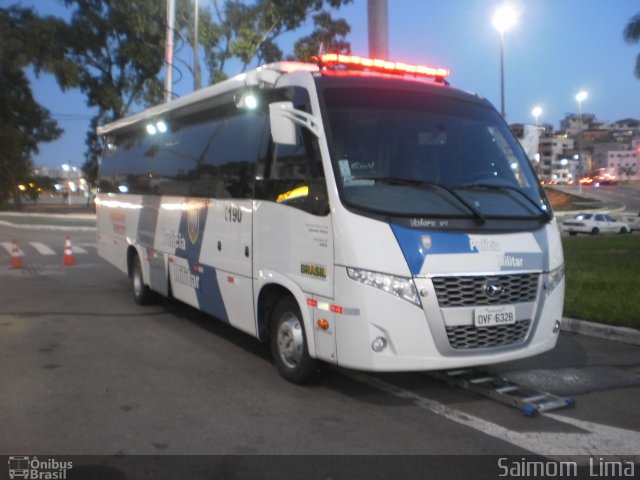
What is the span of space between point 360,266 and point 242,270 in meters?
2.04

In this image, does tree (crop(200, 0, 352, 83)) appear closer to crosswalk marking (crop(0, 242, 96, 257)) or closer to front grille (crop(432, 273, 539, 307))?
crosswalk marking (crop(0, 242, 96, 257))

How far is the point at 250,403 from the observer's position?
18.2ft

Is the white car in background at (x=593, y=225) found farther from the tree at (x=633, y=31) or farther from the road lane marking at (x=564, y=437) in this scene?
the road lane marking at (x=564, y=437)

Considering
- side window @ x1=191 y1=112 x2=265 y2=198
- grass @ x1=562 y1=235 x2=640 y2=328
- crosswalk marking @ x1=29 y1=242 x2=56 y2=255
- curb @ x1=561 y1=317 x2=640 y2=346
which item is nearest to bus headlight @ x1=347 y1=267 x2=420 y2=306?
side window @ x1=191 y1=112 x2=265 y2=198

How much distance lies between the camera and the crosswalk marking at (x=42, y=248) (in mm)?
19456

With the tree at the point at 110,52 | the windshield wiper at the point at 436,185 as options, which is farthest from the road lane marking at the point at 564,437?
the tree at the point at 110,52

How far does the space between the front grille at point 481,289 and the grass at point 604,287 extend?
3339 mm

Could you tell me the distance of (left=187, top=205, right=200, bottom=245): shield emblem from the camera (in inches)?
314

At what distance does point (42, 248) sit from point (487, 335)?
18.7 m

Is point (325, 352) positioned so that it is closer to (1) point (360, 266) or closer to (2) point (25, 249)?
(1) point (360, 266)

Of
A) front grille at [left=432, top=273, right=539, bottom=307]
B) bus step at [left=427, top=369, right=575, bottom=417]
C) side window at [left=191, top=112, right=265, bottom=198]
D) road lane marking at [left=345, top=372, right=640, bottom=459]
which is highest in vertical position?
side window at [left=191, top=112, right=265, bottom=198]

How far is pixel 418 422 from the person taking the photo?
510 centimetres

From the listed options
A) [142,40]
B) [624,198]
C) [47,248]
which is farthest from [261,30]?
[624,198]

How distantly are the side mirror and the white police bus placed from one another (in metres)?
0.01
